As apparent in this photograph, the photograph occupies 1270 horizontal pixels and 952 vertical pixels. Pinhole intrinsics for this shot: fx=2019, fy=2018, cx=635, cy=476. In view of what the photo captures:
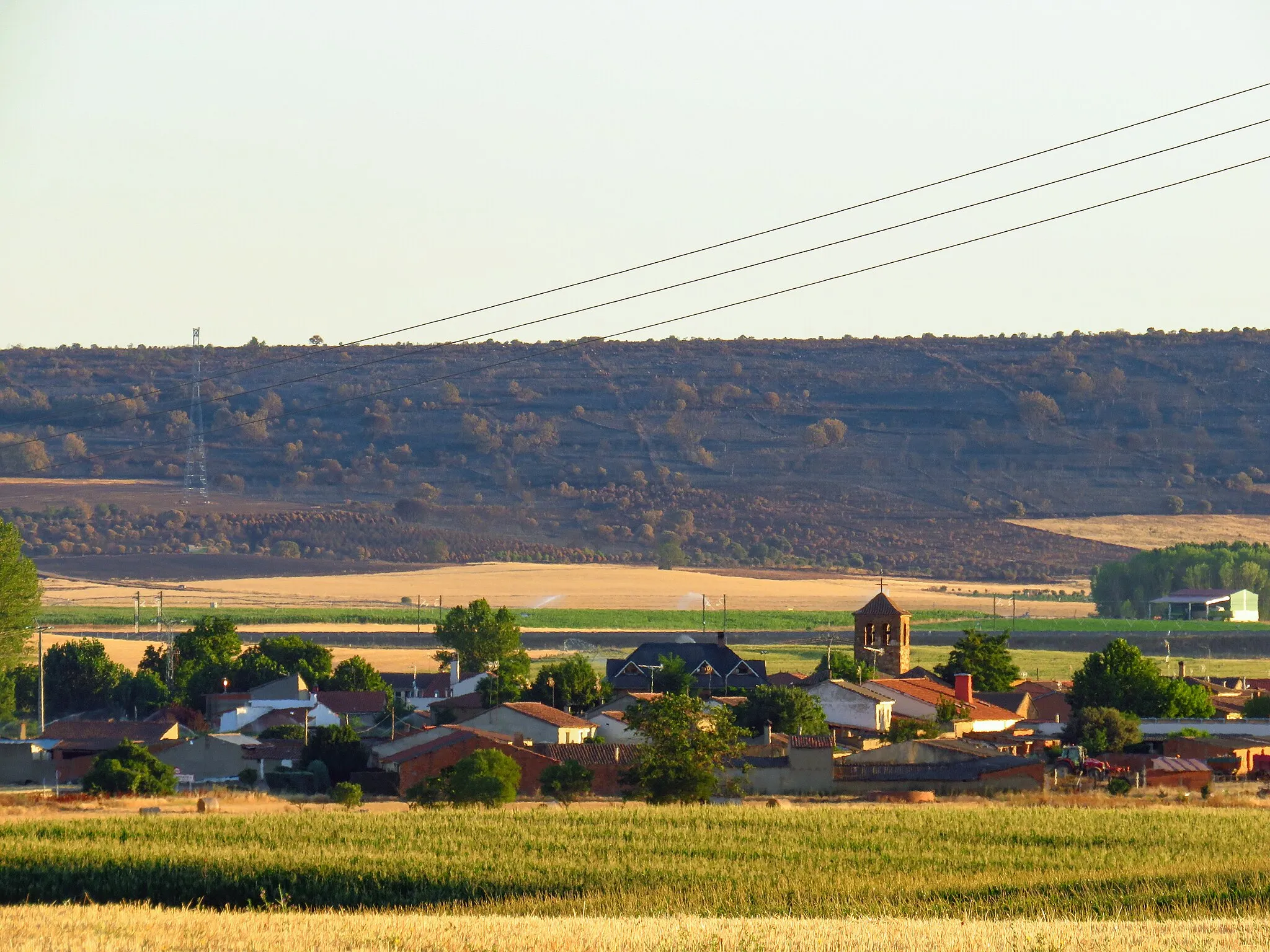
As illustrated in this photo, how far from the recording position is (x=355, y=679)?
10212 cm

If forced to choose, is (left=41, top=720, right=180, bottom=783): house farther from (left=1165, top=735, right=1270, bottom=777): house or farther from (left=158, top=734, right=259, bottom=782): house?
(left=1165, top=735, right=1270, bottom=777): house

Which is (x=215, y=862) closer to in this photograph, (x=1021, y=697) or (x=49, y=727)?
(x=49, y=727)

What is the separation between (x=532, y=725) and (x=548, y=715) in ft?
5.51

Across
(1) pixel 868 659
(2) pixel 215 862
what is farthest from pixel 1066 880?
(1) pixel 868 659

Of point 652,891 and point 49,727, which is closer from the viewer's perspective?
point 652,891

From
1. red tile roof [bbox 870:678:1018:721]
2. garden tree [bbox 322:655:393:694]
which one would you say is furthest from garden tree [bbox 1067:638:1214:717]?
garden tree [bbox 322:655:393:694]

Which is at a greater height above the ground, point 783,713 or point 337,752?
point 783,713

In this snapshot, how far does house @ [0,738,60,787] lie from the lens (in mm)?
76438

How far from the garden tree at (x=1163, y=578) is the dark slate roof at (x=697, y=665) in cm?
8203

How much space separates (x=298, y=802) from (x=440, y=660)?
4420 centimetres

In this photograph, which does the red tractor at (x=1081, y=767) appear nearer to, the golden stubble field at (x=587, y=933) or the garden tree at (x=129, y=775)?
the garden tree at (x=129, y=775)

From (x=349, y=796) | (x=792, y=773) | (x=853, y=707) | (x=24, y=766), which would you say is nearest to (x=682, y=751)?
(x=792, y=773)

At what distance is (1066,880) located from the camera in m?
44.8

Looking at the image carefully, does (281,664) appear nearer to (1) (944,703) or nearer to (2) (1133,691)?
(1) (944,703)
